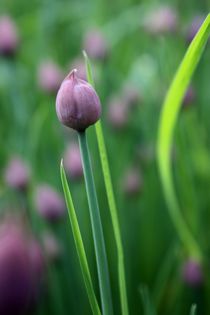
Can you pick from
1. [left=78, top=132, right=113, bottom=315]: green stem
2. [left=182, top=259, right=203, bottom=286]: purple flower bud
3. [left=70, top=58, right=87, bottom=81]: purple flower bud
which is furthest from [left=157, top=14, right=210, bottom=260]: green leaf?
[left=70, top=58, right=87, bottom=81]: purple flower bud

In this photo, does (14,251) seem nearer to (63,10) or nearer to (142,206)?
(142,206)

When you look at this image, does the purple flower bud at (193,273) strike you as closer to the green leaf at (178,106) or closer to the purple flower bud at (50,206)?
the green leaf at (178,106)

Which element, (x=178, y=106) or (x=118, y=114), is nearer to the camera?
(x=178, y=106)

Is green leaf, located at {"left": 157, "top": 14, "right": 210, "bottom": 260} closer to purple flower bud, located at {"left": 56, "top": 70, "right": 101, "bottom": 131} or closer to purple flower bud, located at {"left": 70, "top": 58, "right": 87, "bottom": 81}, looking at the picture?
purple flower bud, located at {"left": 56, "top": 70, "right": 101, "bottom": 131}

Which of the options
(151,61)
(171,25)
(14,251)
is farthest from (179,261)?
(14,251)

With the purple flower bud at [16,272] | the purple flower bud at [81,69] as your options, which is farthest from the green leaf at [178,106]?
the purple flower bud at [81,69]

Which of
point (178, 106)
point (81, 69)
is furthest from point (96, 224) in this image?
point (81, 69)

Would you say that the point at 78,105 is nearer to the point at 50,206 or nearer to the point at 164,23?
the point at 50,206
